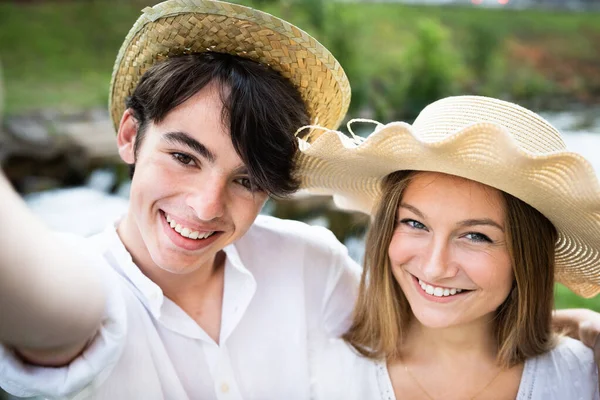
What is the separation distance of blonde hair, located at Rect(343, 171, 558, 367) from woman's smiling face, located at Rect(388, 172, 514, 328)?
39 millimetres

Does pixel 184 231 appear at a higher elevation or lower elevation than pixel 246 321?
higher

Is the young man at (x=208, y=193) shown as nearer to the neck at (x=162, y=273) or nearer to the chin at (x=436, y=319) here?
the neck at (x=162, y=273)

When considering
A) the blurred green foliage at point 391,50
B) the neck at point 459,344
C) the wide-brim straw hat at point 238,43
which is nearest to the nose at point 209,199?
the wide-brim straw hat at point 238,43

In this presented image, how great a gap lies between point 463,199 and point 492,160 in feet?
0.72

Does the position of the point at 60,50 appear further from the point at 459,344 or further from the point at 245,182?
the point at 459,344

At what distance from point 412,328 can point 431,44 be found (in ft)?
23.4

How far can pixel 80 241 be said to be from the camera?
1.89 m

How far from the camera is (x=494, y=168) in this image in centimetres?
164

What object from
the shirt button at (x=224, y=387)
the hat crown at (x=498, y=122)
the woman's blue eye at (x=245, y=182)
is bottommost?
the shirt button at (x=224, y=387)

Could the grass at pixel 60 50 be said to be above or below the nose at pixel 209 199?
below

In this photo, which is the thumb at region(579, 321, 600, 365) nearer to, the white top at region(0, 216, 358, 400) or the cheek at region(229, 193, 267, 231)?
the white top at region(0, 216, 358, 400)

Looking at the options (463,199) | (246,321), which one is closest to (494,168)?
(463,199)

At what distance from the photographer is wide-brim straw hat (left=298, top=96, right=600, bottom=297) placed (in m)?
1.57

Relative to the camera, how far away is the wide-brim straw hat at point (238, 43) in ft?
6.05
